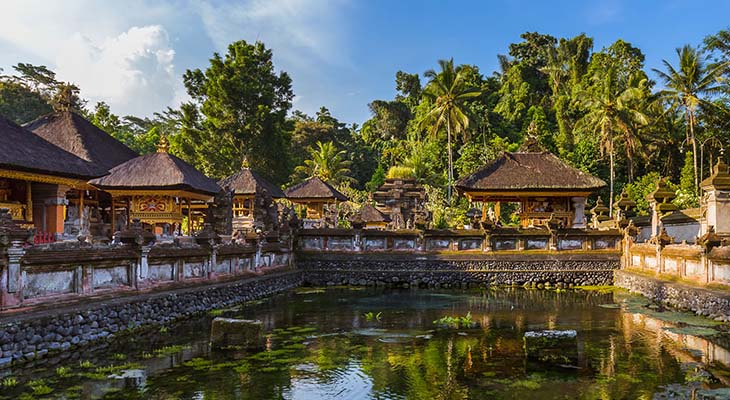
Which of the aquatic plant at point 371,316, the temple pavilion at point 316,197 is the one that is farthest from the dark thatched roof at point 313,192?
the aquatic plant at point 371,316

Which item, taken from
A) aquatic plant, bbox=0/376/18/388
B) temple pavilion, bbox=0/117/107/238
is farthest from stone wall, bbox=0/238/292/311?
temple pavilion, bbox=0/117/107/238

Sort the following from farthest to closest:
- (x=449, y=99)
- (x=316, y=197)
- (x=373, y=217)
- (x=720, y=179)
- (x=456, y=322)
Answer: (x=449, y=99) → (x=316, y=197) → (x=373, y=217) → (x=720, y=179) → (x=456, y=322)

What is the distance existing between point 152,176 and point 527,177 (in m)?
15.9

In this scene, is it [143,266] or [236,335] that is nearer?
[236,335]

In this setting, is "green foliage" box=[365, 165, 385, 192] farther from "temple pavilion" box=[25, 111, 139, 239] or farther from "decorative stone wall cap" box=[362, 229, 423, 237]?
"temple pavilion" box=[25, 111, 139, 239]

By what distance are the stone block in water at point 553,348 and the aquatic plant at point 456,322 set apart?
396cm

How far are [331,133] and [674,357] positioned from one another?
2295 inches

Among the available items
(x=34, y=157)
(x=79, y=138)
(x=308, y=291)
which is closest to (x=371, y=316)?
(x=308, y=291)

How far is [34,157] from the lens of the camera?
55.4 ft

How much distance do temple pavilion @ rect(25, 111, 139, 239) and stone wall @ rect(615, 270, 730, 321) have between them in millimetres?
18471

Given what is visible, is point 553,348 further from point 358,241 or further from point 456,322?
point 358,241

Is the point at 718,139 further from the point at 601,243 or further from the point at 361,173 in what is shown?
the point at 361,173

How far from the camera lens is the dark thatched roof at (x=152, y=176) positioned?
21.1 meters

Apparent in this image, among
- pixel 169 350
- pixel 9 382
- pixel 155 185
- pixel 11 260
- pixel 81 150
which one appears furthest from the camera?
pixel 81 150
